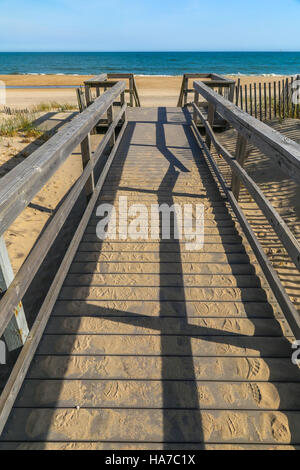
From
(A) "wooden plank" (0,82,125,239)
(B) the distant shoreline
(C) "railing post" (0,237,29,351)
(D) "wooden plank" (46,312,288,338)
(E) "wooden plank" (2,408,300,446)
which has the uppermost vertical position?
(B) the distant shoreline

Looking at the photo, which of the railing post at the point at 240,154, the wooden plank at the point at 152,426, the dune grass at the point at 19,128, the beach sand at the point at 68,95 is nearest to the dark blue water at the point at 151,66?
the beach sand at the point at 68,95

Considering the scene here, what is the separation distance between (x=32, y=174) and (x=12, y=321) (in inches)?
36.7

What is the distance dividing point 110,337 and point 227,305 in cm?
104

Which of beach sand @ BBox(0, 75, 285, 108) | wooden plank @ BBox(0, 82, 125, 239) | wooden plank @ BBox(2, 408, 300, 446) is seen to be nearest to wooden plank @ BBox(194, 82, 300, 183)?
wooden plank @ BBox(2, 408, 300, 446)

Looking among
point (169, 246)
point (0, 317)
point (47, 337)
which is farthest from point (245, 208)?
point (0, 317)

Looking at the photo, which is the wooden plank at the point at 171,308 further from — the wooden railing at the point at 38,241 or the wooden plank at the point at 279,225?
the wooden plank at the point at 279,225

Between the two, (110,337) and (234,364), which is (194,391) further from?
(110,337)

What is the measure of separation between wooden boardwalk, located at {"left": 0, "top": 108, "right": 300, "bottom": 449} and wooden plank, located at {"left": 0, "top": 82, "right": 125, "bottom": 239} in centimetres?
116

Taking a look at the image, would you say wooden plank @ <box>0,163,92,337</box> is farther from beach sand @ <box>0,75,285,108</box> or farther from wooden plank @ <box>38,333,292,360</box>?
beach sand @ <box>0,75,285,108</box>

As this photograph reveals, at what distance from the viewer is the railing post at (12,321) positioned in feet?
5.45

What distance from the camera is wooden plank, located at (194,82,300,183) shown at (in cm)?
203

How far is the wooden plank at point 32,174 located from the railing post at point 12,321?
9.9 inches

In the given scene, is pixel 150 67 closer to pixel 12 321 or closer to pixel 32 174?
pixel 32 174

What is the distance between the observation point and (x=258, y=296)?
2719mm
